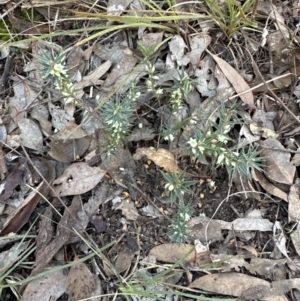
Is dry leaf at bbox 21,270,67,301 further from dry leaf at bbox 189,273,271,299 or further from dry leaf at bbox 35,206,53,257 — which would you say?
dry leaf at bbox 189,273,271,299

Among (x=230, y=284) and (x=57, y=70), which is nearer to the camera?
Answer: (x=57, y=70)

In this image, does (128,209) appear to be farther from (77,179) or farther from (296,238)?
(296,238)

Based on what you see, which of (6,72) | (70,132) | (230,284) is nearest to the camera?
(230,284)

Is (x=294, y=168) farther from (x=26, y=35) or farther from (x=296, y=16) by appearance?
(x=26, y=35)

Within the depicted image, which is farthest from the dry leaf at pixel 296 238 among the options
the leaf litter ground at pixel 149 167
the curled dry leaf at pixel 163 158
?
the curled dry leaf at pixel 163 158

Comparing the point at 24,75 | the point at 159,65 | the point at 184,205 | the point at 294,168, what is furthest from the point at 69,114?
the point at 294,168

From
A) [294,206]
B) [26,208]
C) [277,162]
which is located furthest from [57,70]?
[294,206]

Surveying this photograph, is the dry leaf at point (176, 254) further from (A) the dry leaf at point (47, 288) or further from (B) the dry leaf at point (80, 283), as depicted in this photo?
(A) the dry leaf at point (47, 288)
